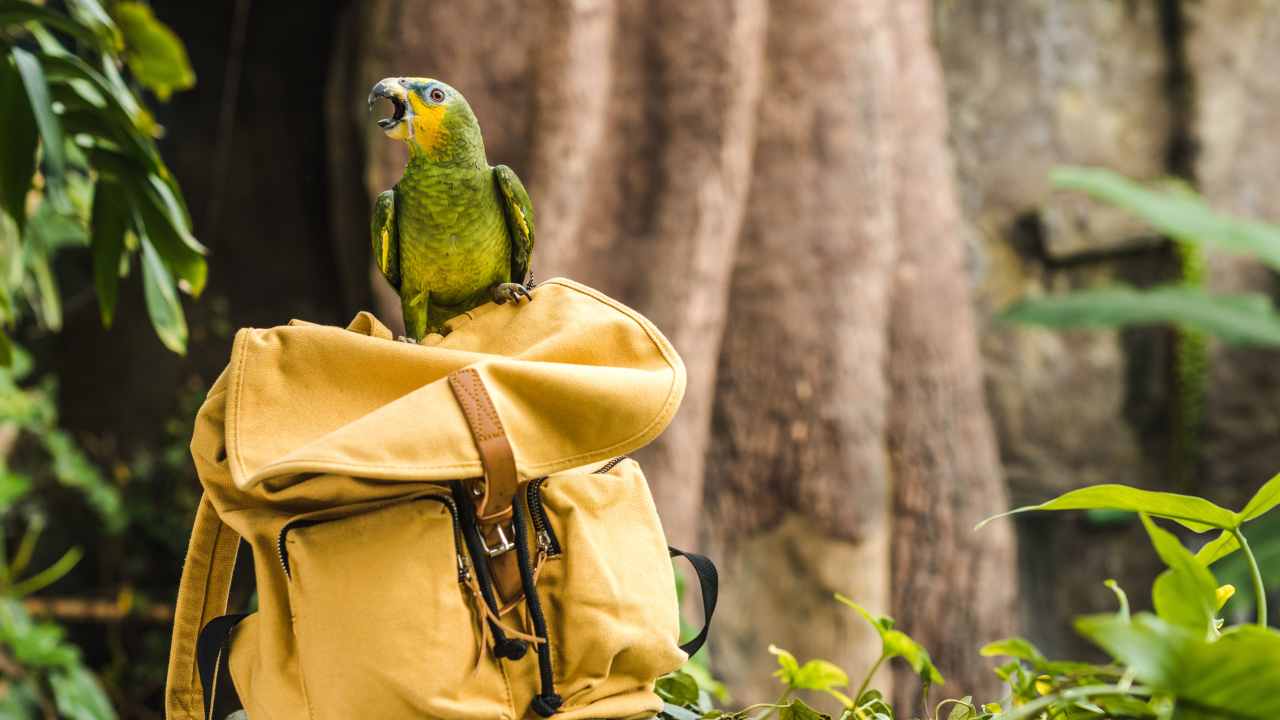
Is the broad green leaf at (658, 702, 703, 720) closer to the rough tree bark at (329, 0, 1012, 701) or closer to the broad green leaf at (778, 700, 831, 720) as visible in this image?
the broad green leaf at (778, 700, 831, 720)

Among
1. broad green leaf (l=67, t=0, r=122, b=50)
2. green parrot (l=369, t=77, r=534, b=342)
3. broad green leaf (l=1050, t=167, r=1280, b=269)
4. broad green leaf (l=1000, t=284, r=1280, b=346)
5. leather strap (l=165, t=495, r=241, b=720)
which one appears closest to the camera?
leather strap (l=165, t=495, r=241, b=720)

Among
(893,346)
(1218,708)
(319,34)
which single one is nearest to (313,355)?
(1218,708)

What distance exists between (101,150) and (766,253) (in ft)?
4.83

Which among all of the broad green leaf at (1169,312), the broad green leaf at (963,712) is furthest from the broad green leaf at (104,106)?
the broad green leaf at (1169,312)

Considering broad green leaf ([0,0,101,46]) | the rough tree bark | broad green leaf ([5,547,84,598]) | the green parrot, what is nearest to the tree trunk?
the rough tree bark

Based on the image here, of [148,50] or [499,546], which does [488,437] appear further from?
[148,50]

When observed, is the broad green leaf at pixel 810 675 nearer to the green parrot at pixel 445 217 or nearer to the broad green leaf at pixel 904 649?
the broad green leaf at pixel 904 649

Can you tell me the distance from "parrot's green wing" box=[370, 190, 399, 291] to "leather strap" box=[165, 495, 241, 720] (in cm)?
34

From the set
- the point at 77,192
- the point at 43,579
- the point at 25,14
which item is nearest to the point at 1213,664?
the point at 25,14

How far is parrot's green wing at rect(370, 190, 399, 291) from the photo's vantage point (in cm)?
124

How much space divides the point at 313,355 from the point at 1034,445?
348 cm

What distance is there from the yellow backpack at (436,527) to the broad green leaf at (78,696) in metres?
1.67

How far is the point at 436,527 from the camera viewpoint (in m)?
0.95

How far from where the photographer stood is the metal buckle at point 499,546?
3.20 ft
